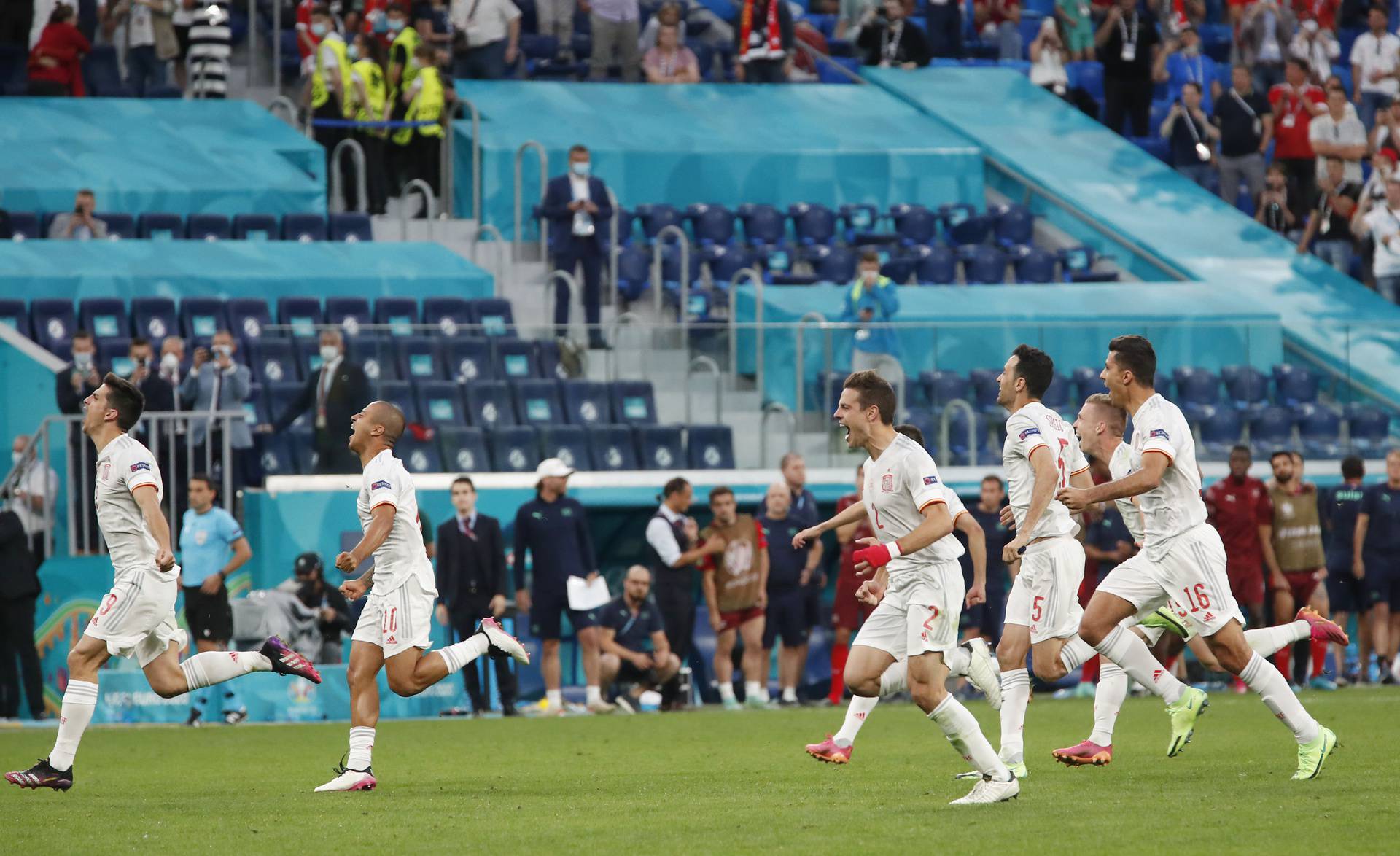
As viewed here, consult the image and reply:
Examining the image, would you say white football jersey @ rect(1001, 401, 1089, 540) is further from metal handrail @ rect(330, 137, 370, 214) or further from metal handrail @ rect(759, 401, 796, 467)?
metal handrail @ rect(330, 137, 370, 214)

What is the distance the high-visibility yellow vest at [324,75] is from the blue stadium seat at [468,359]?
607 cm

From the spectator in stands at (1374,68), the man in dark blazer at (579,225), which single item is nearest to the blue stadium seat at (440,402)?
the man in dark blazer at (579,225)

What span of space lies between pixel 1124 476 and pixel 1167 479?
62 cm

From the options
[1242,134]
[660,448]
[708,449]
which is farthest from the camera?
[1242,134]

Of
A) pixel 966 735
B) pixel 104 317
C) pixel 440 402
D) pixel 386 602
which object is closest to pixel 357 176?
pixel 104 317

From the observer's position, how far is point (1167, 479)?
1052 cm

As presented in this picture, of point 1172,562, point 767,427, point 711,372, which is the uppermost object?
point 1172,562

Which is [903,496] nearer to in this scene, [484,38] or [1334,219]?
[484,38]

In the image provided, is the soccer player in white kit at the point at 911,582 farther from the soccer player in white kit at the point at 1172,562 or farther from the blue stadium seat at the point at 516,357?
the blue stadium seat at the point at 516,357

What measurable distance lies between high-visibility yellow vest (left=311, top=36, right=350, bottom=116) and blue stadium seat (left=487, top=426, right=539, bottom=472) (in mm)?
7133

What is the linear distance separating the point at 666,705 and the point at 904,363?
4.23 metres

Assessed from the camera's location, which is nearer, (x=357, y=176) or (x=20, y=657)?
(x=20, y=657)

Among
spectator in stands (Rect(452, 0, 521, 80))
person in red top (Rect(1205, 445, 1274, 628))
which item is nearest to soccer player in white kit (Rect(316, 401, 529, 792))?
person in red top (Rect(1205, 445, 1274, 628))

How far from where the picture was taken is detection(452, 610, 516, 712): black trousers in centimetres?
1848
